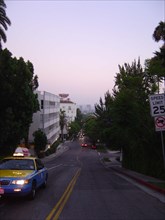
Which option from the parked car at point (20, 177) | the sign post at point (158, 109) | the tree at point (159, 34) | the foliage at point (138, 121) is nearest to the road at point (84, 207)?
the parked car at point (20, 177)

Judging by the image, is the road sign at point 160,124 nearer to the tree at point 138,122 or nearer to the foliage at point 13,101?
the tree at point 138,122

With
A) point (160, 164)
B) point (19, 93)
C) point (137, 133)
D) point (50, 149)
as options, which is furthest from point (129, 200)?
point (50, 149)

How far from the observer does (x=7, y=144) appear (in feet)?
123

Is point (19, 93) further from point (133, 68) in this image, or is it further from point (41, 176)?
point (41, 176)

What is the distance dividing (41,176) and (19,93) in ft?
67.1

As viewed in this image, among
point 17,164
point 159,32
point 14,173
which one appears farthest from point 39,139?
point 14,173

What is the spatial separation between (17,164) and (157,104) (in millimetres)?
6758

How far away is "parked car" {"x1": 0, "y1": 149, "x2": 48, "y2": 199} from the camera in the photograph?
1244cm

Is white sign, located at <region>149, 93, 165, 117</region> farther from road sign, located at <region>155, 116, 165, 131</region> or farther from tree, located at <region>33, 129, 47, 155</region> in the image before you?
tree, located at <region>33, 129, 47, 155</region>

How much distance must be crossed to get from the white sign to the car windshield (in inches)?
232

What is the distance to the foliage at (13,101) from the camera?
32.6 m

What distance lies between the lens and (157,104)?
1652 cm

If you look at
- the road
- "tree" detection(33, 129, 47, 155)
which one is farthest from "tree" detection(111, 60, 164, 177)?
"tree" detection(33, 129, 47, 155)

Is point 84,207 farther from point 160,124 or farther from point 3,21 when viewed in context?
point 3,21
